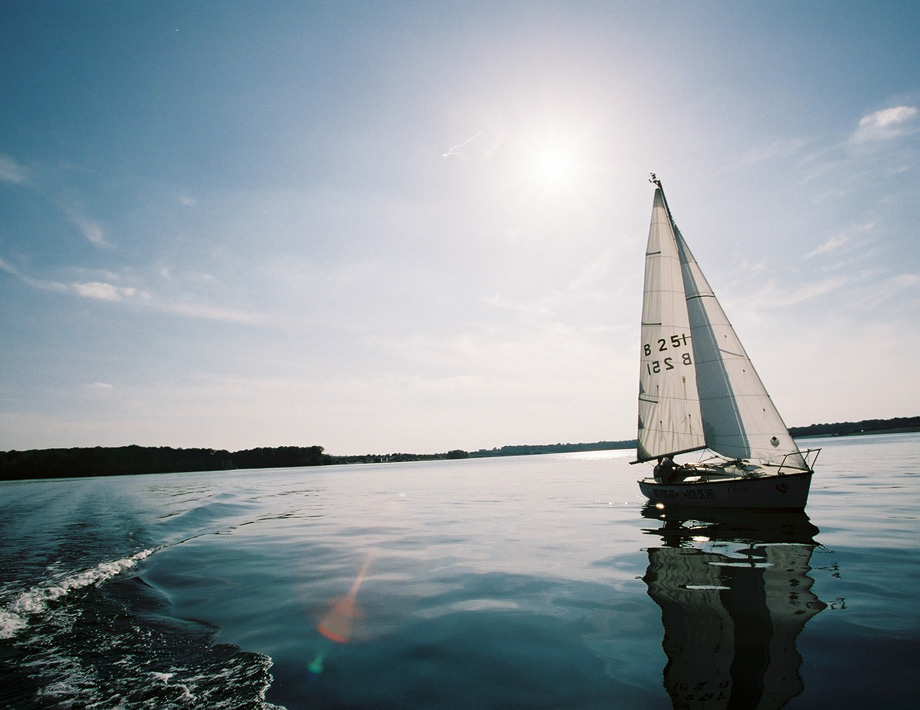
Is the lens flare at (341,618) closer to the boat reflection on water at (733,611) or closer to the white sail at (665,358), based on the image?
the boat reflection on water at (733,611)

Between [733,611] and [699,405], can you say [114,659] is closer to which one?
[733,611]

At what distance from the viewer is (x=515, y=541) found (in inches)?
672

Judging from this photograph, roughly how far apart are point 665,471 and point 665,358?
680cm

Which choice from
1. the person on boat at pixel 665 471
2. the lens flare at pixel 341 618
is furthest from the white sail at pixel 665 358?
the lens flare at pixel 341 618

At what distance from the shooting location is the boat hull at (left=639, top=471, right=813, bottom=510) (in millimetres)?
19984

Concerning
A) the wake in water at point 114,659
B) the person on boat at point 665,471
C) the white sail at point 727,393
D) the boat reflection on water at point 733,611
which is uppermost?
the white sail at point 727,393

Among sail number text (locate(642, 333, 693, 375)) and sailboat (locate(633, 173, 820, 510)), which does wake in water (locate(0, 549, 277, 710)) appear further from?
sail number text (locate(642, 333, 693, 375))

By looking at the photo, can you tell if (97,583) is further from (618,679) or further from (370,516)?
(370,516)

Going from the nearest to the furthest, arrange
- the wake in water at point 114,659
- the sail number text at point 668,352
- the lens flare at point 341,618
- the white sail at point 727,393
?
the wake in water at point 114,659, the lens flare at point 341,618, the white sail at point 727,393, the sail number text at point 668,352

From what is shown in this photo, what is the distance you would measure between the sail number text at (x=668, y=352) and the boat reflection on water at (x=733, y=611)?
1116 cm

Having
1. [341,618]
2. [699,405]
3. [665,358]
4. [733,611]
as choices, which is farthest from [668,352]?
[341,618]

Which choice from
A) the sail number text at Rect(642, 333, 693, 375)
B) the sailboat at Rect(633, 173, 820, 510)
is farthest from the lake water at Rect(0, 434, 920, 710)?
the sail number text at Rect(642, 333, 693, 375)

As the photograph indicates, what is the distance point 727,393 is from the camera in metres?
23.8

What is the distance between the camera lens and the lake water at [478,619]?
5941mm
